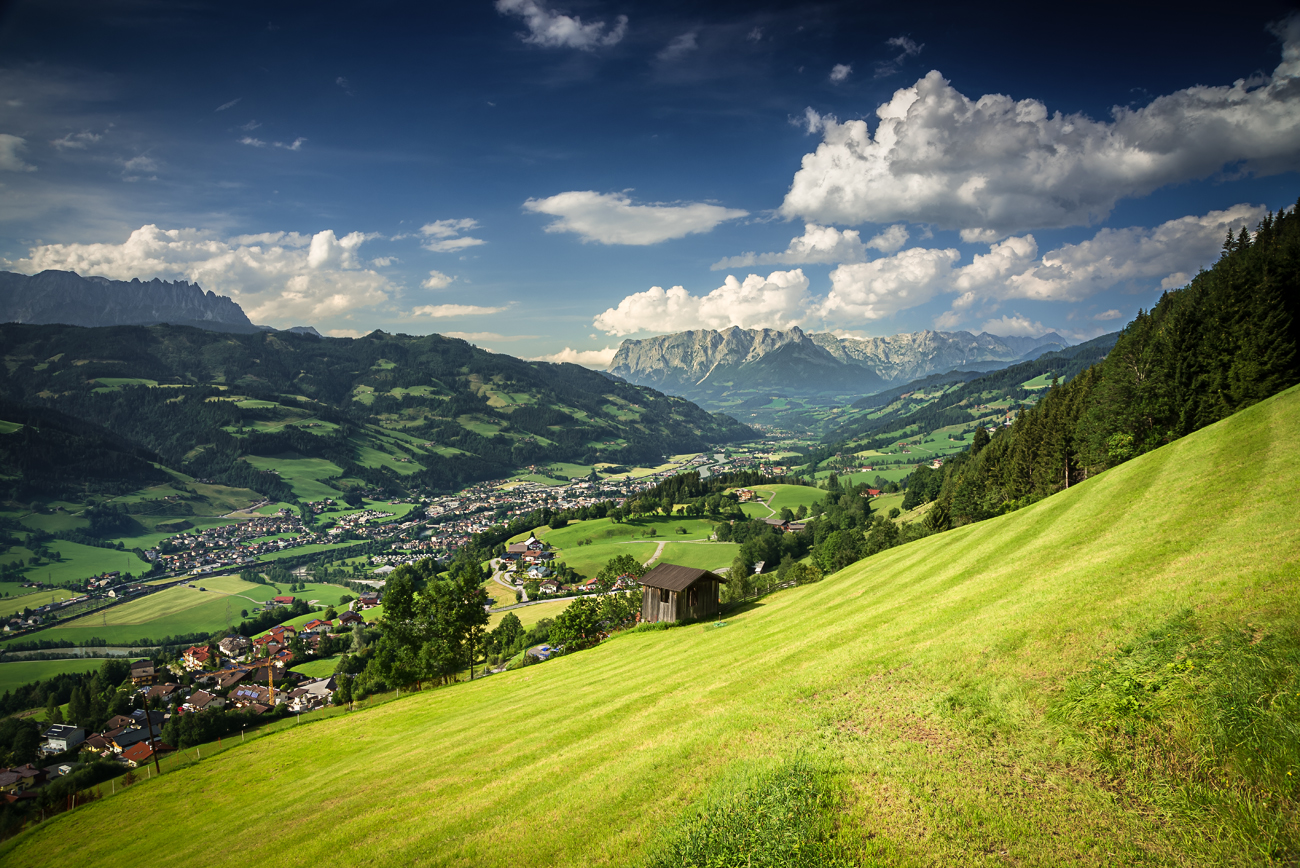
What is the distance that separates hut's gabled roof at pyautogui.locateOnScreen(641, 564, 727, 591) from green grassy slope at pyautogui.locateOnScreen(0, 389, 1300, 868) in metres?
16.5

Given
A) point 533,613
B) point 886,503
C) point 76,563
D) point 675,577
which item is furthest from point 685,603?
point 76,563

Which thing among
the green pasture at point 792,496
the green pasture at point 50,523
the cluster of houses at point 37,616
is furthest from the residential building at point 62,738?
the green pasture at point 50,523

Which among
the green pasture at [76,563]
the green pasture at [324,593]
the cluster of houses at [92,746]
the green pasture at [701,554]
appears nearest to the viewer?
the cluster of houses at [92,746]

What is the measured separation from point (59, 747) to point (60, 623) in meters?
85.3

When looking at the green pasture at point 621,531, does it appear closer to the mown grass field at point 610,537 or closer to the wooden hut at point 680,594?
the mown grass field at point 610,537

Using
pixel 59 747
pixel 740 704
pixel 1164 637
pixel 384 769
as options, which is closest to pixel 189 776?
pixel 384 769

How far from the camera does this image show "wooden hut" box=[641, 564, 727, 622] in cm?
4466

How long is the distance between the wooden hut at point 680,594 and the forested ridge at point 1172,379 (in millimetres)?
40166

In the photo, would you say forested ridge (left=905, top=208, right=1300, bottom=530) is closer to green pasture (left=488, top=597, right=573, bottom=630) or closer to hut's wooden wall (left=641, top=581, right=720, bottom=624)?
hut's wooden wall (left=641, top=581, right=720, bottom=624)

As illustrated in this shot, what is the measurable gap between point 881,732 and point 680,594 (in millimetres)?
34010

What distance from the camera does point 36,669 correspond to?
313 ft

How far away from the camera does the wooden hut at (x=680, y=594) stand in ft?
147

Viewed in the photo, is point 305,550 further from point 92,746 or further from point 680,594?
point 680,594

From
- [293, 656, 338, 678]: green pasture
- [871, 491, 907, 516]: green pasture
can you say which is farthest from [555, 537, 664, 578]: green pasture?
[871, 491, 907, 516]: green pasture
